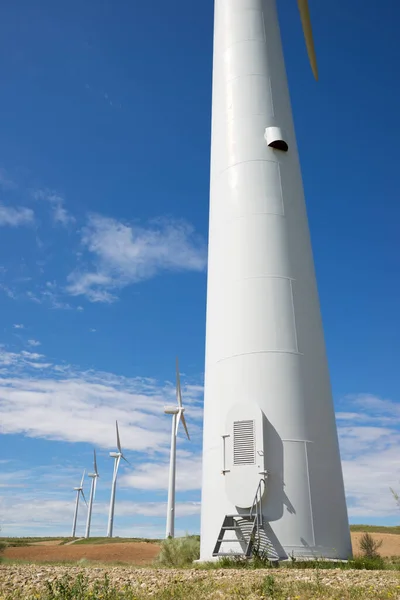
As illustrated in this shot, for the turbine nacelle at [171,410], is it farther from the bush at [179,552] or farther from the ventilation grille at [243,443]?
the ventilation grille at [243,443]

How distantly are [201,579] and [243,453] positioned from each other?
427 cm

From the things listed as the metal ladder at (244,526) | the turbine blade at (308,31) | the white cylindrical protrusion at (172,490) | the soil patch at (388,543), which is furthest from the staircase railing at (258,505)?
the soil patch at (388,543)

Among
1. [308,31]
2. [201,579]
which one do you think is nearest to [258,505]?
[201,579]

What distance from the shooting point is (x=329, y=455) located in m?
13.1

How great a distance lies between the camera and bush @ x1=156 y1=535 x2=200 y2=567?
17.0m

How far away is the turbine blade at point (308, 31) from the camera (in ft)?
70.5

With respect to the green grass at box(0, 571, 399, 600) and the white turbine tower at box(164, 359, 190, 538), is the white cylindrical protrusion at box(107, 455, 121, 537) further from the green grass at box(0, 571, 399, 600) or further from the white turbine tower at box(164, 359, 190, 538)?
the green grass at box(0, 571, 399, 600)

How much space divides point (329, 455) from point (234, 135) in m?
10.3

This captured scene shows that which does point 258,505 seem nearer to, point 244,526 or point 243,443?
point 244,526

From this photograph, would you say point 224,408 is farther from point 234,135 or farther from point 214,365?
point 234,135

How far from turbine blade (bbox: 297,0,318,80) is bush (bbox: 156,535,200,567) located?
1916 cm

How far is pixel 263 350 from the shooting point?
13.6m

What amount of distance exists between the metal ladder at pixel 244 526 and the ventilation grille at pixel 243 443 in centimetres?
65

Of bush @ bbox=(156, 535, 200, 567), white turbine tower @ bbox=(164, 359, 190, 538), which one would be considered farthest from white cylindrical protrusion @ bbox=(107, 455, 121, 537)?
bush @ bbox=(156, 535, 200, 567)
